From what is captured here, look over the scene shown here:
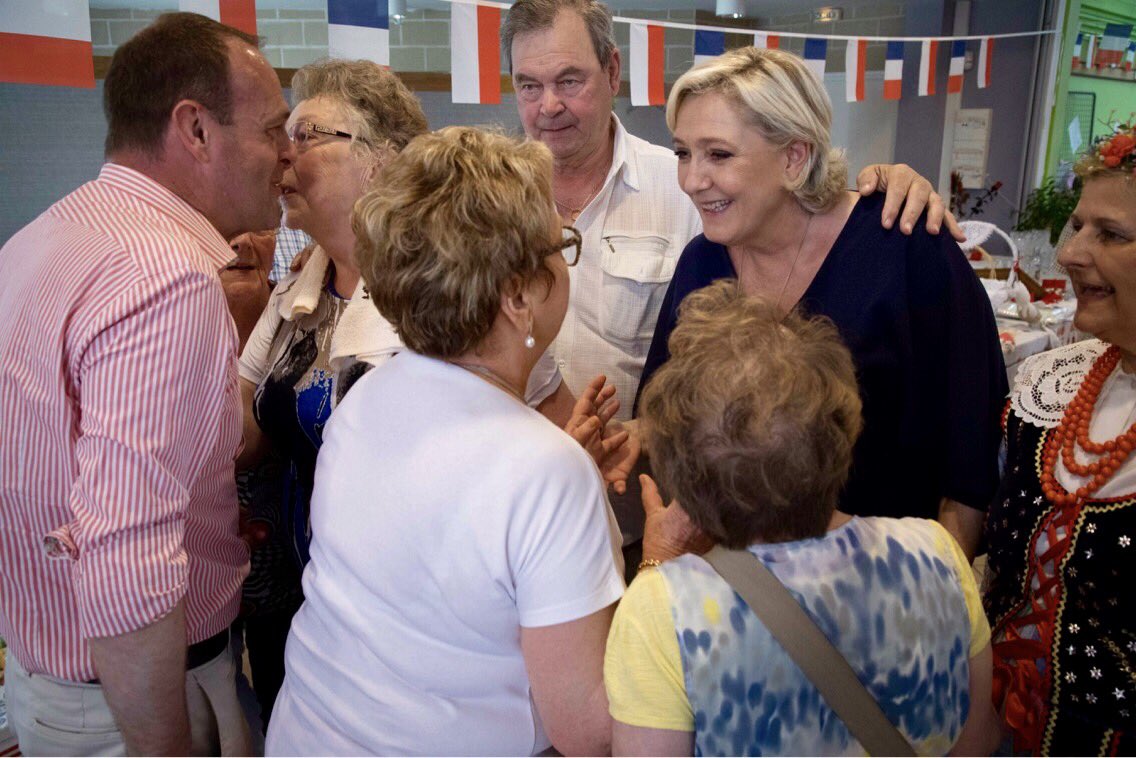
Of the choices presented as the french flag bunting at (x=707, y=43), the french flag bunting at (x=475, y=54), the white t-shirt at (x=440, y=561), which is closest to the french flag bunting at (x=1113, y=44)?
the french flag bunting at (x=707, y=43)

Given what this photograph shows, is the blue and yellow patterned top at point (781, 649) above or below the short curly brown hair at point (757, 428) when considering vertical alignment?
below

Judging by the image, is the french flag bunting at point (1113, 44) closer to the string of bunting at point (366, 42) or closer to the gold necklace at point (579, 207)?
the string of bunting at point (366, 42)

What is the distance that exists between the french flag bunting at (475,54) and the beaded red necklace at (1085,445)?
2071 millimetres

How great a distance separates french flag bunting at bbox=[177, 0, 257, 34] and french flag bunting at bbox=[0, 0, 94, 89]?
1.02 ft

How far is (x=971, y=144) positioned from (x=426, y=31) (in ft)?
16.3

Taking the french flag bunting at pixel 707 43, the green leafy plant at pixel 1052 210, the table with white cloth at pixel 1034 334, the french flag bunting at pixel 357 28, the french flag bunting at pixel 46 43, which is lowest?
the table with white cloth at pixel 1034 334

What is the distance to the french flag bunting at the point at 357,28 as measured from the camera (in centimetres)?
256

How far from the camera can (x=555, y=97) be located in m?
2.17

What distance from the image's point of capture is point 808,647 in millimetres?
965

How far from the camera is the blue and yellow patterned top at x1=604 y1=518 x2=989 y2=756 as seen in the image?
97 centimetres

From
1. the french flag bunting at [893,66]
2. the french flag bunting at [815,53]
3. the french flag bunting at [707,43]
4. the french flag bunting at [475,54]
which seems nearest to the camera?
the french flag bunting at [475,54]

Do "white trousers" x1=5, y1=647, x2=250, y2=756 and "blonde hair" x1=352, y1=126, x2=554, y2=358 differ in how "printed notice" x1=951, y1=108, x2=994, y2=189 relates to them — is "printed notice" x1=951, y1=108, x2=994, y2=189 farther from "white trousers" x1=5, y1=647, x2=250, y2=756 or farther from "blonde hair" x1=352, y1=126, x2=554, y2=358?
"white trousers" x1=5, y1=647, x2=250, y2=756

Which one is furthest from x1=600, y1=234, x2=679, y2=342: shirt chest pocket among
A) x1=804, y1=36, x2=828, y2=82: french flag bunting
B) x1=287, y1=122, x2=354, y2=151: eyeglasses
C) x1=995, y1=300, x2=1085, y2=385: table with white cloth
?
x1=804, y1=36, x2=828, y2=82: french flag bunting

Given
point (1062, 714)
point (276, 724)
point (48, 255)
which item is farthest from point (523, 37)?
point (1062, 714)
